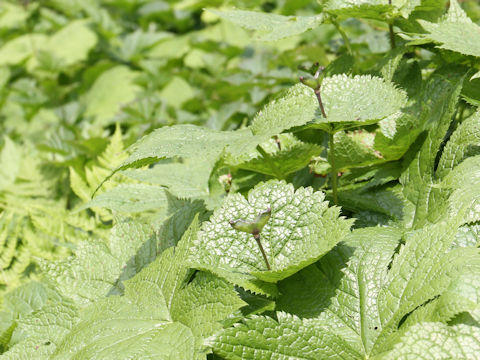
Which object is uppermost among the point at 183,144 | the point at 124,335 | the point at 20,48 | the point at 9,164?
the point at 183,144

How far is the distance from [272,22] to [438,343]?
0.89m

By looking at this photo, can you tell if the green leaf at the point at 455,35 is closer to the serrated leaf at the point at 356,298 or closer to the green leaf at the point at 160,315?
the serrated leaf at the point at 356,298

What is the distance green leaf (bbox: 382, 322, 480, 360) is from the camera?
695 millimetres

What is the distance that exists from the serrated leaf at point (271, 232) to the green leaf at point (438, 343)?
Result: 244 millimetres

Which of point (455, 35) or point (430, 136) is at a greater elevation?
point (455, 35)

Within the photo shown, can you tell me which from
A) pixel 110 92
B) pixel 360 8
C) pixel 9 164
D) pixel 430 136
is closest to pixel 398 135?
pixel 430 136

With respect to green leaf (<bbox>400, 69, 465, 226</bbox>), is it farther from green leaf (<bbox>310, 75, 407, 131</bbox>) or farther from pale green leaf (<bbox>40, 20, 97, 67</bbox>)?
pale green leaf (<bbox>40, 20, 97, 67</bbox>)

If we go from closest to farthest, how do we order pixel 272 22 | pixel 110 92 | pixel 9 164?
pixel 272 22
pixel 9 164
pixel 110 92

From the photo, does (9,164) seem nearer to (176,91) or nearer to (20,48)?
(176,91)

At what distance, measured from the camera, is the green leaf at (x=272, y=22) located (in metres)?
1.26

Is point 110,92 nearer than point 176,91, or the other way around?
point 176,91

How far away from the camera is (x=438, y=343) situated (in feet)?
2.31

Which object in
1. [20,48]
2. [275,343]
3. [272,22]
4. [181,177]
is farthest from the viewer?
[20,48]

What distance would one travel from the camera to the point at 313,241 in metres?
0.93
